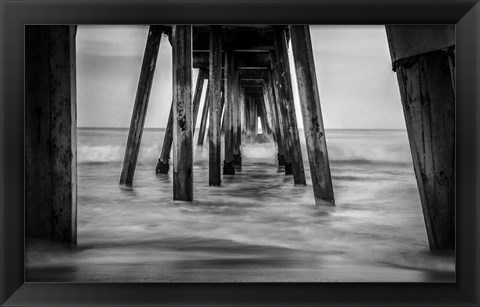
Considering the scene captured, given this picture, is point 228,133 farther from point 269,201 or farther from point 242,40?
point 269,201

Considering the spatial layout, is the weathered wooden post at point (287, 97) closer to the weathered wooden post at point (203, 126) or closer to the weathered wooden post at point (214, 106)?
the weathered wooden post at point (214, 106)

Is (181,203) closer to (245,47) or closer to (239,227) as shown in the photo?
(239,227)

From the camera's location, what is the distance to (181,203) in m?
3.12

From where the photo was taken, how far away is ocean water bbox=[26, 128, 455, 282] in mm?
2002

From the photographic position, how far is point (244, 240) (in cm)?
226

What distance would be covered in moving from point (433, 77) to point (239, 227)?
1193 millimetres

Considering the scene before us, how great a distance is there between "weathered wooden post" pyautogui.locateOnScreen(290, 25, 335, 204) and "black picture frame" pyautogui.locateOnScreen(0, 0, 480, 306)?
131 centimetres

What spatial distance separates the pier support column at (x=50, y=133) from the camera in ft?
6.45

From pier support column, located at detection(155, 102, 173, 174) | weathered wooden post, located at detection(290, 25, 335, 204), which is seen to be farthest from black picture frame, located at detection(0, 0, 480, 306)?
pier support column, located at detection(155, 102, 173, 174)

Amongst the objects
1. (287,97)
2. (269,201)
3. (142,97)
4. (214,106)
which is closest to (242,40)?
(287,97)

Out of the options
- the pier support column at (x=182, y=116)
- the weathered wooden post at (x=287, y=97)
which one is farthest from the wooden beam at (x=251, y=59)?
the pier support column at (x=182, y=116)

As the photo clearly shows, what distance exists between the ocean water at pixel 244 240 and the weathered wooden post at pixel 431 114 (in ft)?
0.52

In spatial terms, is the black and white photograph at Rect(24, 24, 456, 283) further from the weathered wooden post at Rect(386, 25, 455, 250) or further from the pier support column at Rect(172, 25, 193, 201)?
the pier support column at Rect(172, 25, 193, 201)
